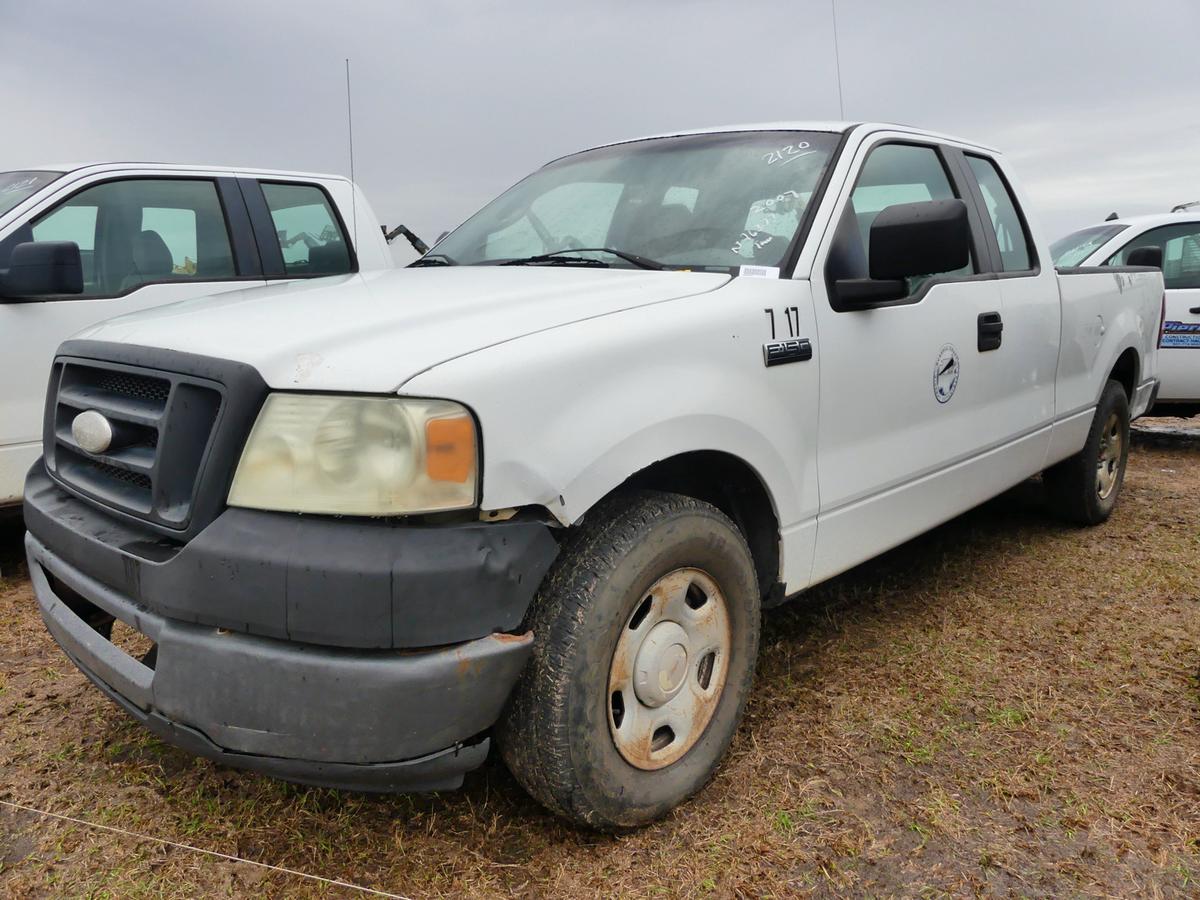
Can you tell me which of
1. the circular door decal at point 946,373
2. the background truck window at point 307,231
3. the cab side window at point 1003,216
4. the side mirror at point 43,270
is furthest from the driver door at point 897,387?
the background truck window at point 307,231

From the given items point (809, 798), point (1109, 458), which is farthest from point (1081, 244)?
point (809, 798)

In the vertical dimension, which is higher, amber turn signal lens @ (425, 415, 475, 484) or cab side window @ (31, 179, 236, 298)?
cab side window @ (31, 179, 236, 298)

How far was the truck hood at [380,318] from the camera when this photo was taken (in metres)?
1.88

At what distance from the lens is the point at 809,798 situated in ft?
7.99

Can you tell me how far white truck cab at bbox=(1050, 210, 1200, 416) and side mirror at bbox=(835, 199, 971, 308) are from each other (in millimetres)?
5132

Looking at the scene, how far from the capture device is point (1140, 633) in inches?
140

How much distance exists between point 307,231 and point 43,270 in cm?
183

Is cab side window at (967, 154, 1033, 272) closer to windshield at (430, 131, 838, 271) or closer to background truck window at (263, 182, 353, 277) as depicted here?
windshield at (430, 131, 838, 271)

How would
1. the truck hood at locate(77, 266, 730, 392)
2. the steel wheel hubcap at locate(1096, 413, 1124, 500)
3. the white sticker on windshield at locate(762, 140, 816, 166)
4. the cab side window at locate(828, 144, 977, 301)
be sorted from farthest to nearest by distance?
the steel wheel hubcap at locate(1096, 413, 1124, 500) < the white sticker on windshield at locate(762, 140, 816, 166) < the cab side window at locate(828, 144, 977, 301) < the truck hood at locate(77, 266, 730, 392)

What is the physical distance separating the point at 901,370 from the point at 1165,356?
5291 millimetres

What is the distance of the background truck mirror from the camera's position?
256 cm

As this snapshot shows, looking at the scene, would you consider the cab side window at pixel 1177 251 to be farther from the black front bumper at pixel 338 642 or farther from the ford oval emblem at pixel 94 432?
the ford oval emblem at pixel 94 432

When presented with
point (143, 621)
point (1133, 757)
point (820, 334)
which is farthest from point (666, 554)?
point (1133, 757)

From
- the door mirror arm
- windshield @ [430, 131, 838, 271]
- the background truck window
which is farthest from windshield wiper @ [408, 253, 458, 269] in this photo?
the background truck window
